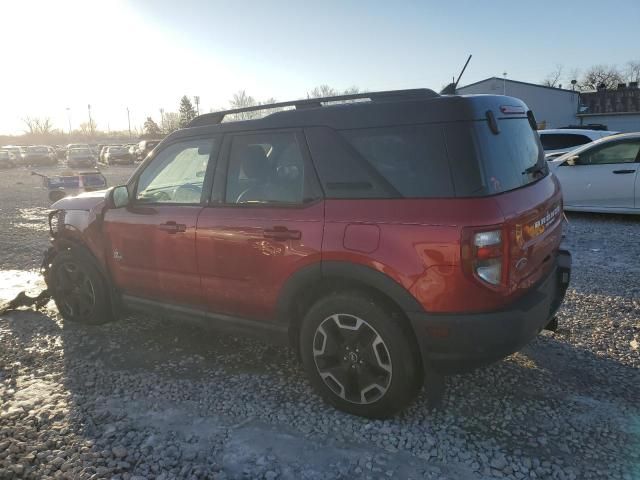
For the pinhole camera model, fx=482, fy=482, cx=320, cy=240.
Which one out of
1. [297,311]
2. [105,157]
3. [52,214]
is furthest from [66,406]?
[105,157]

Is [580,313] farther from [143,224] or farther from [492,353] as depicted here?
[143,224]

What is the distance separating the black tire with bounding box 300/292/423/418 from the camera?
2.82m

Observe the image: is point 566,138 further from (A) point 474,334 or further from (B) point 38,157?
(B) point 38,157

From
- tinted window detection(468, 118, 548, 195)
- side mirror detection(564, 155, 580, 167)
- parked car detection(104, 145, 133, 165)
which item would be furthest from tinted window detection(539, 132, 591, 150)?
parked car detection(104, 145, 133, 165)

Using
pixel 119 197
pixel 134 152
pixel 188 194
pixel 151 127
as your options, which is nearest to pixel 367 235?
pixel 188 194

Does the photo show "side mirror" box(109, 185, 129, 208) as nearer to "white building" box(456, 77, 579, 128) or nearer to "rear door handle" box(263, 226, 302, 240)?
"rear door handle" box(263, 226, 302, 240)

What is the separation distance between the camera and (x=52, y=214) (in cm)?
482

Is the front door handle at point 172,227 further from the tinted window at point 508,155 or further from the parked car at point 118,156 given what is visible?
the parked car at point 118,156

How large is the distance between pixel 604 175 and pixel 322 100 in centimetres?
782

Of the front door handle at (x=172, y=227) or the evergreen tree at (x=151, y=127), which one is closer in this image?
the front door handle at (x=172, y=227)

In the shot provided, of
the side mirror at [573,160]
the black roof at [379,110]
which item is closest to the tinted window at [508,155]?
the black roof at [379,110]

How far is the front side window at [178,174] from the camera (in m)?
3.71

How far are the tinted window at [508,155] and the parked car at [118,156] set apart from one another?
127ft

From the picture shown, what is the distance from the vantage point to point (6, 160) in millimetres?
39438
